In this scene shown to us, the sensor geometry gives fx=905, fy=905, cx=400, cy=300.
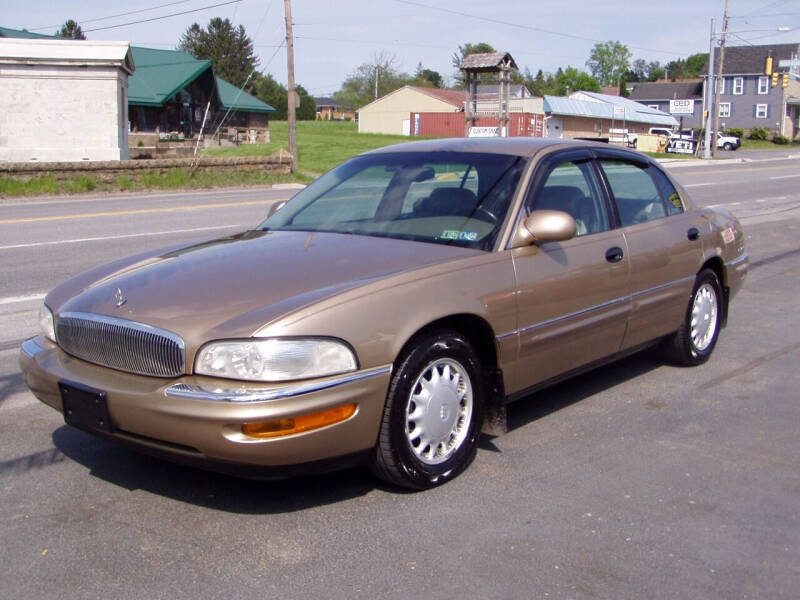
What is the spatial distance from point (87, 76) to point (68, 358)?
30.2 metres

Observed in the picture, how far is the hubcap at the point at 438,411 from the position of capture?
4008 millimetres

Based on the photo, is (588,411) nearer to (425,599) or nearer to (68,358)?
(425,599)

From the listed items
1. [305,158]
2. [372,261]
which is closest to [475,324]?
[372,261]

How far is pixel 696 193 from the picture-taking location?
22094 mm

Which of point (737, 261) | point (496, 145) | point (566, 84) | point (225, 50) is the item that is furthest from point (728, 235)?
point (566, 84)

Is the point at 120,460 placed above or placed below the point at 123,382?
below

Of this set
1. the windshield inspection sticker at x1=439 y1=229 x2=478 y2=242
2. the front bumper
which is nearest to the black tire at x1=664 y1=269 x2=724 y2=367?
the windshield inspection sticker at x1=439 y1=229 x2=478 y2=242

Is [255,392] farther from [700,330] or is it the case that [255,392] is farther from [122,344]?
[700,330]

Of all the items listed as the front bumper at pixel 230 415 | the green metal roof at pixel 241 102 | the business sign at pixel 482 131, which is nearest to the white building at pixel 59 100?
the business sign at pixel 482 131

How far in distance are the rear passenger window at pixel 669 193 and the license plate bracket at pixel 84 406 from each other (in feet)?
12.8

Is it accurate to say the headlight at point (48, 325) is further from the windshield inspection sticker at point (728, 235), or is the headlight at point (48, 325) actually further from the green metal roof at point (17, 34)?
the green metal roof at point (17, 34)

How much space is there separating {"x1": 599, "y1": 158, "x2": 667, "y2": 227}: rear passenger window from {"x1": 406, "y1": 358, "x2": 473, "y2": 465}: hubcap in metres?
1.85

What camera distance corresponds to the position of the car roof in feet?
16.8

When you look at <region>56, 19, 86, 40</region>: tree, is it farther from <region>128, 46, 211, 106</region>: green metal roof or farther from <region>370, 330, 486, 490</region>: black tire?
<region>370, 330, 486, 490</region>: black tire
